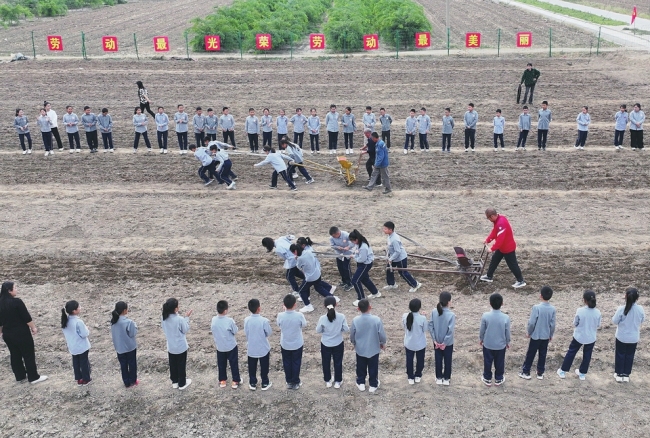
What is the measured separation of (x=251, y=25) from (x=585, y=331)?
34095 millimetres

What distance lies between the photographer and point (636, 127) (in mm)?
17734

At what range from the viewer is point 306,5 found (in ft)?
157

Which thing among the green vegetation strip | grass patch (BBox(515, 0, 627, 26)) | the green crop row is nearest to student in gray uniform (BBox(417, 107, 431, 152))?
→ the green vegetation strip

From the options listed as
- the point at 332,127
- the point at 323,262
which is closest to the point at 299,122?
the point at 332,127

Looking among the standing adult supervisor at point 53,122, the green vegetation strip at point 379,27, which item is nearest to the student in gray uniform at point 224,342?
the standing adult supervisor at point 53,122

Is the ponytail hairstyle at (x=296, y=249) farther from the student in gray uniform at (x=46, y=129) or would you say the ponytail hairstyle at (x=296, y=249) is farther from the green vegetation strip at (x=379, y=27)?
the green vegetation strip at (x=379, y=27)

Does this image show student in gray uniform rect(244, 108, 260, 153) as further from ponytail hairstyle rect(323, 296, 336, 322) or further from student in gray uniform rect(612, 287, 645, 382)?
student in gray uniform rect(612, 287, 645, 382)

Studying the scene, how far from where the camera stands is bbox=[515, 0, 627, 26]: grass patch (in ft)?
141

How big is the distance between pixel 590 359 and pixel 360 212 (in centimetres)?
660

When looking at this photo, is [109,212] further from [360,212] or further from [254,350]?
[254,350]

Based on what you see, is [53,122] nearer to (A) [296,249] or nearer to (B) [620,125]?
(A) [296,249]

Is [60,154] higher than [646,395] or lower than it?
higher

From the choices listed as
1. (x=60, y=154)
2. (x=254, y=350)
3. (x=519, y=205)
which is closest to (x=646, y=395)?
(x=254, y=350)

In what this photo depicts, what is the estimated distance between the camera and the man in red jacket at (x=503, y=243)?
10.5 meters
